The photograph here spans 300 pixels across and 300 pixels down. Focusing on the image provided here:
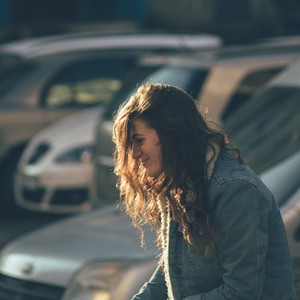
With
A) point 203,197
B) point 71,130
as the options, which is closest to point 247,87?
point 71,130

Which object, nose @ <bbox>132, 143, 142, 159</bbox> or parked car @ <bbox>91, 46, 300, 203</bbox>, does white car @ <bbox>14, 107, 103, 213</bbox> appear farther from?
nose @ <bbox>132, 143, 142, 159</bbox>

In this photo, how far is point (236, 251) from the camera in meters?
3.05

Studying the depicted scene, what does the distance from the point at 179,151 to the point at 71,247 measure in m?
2.81

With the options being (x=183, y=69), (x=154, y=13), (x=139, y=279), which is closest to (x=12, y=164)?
(x=183, y=69)

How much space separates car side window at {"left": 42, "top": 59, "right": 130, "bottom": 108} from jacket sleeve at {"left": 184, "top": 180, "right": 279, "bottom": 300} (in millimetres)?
8479

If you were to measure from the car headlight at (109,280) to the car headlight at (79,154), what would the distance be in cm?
498

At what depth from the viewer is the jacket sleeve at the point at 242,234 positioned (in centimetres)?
303

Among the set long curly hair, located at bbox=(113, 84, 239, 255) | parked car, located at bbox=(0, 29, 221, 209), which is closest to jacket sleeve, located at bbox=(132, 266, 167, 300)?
long curly hair, located at bbox=(113, 84, 239, 255)

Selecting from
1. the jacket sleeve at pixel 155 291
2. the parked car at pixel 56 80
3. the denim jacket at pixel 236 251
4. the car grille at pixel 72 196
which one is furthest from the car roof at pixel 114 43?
the denim jacket at pixel 236 251

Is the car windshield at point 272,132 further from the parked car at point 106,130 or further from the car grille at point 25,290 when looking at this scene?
the car grille at point 25,290

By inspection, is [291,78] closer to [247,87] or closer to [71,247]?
[71,247]

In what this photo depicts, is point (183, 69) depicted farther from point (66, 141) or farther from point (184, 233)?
point (184, 233)

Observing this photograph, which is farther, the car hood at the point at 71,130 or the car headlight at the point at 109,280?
the car hood at the point at 71,130

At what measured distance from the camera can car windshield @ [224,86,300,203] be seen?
5.14m
